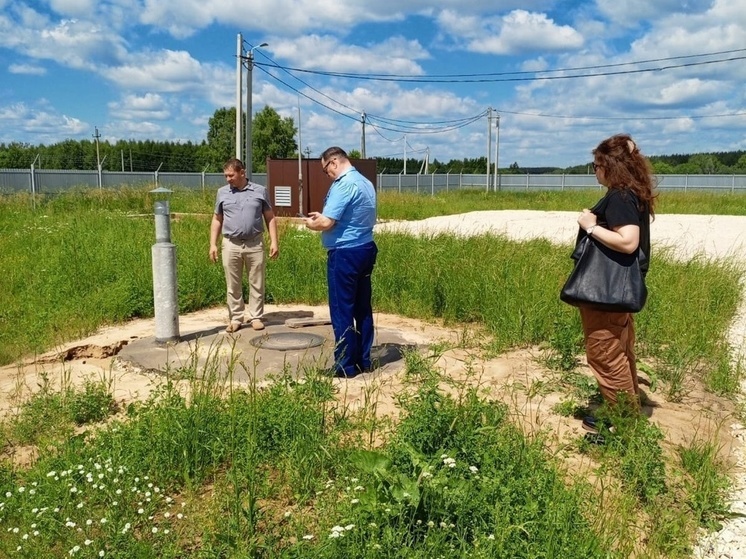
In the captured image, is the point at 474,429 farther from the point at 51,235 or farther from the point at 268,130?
the point at 268,130

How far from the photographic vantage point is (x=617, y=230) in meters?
3.62

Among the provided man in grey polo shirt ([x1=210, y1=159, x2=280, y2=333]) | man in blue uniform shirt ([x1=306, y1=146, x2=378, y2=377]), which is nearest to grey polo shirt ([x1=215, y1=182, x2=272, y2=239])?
man in grey polo shirt ([x1=210, y1=159, x2=280, y2=333])

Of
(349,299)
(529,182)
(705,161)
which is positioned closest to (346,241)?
(349,299)

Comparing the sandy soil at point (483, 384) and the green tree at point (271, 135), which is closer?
the sandy soil at point (483, 384)

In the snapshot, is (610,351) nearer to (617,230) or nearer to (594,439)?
(594,439)

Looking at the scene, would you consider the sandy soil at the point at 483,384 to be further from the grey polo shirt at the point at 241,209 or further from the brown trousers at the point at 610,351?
the grey polo shirt at the point at 241,209

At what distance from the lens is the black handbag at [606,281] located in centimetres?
364

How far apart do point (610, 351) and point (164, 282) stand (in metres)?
4.09

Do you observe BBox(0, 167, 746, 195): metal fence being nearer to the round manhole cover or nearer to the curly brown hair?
the round manhole cover

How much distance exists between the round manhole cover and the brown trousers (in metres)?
2.65

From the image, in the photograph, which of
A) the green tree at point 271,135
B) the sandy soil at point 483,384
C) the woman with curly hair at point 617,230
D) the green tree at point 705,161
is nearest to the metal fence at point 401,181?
the green tree at point 271,135

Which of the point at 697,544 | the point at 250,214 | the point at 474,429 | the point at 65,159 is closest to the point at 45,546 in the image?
the point at 474,429

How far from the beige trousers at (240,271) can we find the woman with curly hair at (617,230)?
3.66 metres

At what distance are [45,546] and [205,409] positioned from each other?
1.21 meters
